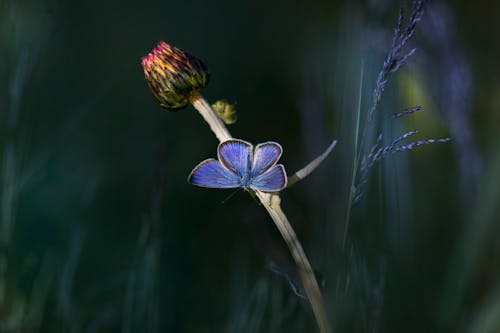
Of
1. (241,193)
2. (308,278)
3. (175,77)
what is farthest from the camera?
(241,193)

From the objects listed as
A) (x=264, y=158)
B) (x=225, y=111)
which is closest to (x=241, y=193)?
(x=225, y=111)

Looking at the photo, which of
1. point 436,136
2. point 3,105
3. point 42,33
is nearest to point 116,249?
point 3,105

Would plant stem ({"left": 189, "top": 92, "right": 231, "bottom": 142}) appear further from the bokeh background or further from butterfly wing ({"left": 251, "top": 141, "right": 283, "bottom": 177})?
the bokeh background

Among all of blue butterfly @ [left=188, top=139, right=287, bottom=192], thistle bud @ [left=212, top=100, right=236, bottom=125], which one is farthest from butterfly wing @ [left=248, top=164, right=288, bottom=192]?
thistle bud @ [left=212, top=100, right=236, bottom=125]

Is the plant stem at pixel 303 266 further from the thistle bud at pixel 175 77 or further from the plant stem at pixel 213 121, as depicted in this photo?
the thistle bud at pixel 175 77

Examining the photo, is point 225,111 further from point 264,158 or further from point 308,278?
point 308,278

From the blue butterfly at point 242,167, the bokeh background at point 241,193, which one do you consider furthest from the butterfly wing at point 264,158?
the bokeh background at point 241,193

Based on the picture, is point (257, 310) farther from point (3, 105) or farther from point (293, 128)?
point (293, 128)
